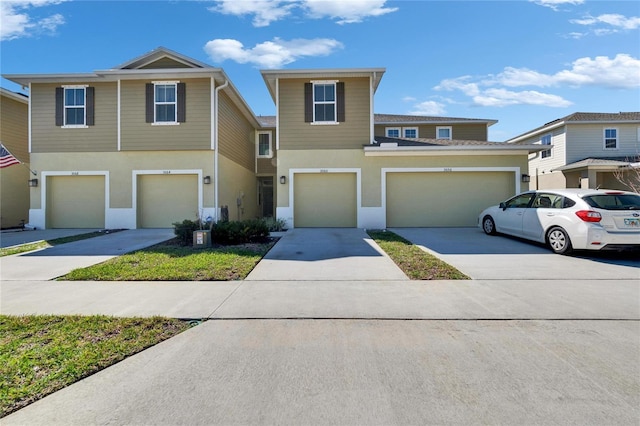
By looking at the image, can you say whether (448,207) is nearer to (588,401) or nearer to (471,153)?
(471,153)

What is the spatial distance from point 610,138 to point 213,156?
22167mm

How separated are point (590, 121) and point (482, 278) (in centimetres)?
1976

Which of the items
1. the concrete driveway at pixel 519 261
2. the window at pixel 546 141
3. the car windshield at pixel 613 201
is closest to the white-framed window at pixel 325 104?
the concrete driveway at pixel 519 261

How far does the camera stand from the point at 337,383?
101 inches

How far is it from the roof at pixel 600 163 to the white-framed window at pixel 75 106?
23.3 metres

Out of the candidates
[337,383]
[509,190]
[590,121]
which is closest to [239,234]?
[337,383]

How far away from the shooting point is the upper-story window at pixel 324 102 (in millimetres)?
12195

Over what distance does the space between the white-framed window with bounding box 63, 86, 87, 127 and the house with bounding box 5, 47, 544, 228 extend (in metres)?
0.04

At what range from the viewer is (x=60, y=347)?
306 cm

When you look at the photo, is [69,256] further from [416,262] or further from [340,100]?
[340,100]

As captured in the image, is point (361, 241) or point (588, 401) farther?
point (361, 241)

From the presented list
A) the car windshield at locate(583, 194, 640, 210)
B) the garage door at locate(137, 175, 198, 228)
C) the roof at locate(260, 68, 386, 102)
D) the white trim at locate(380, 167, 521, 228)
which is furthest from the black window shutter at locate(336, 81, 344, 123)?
the car windshield at locate(583, 194, 640, 210)

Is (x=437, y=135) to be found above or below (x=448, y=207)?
above

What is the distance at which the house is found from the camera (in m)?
12.1
